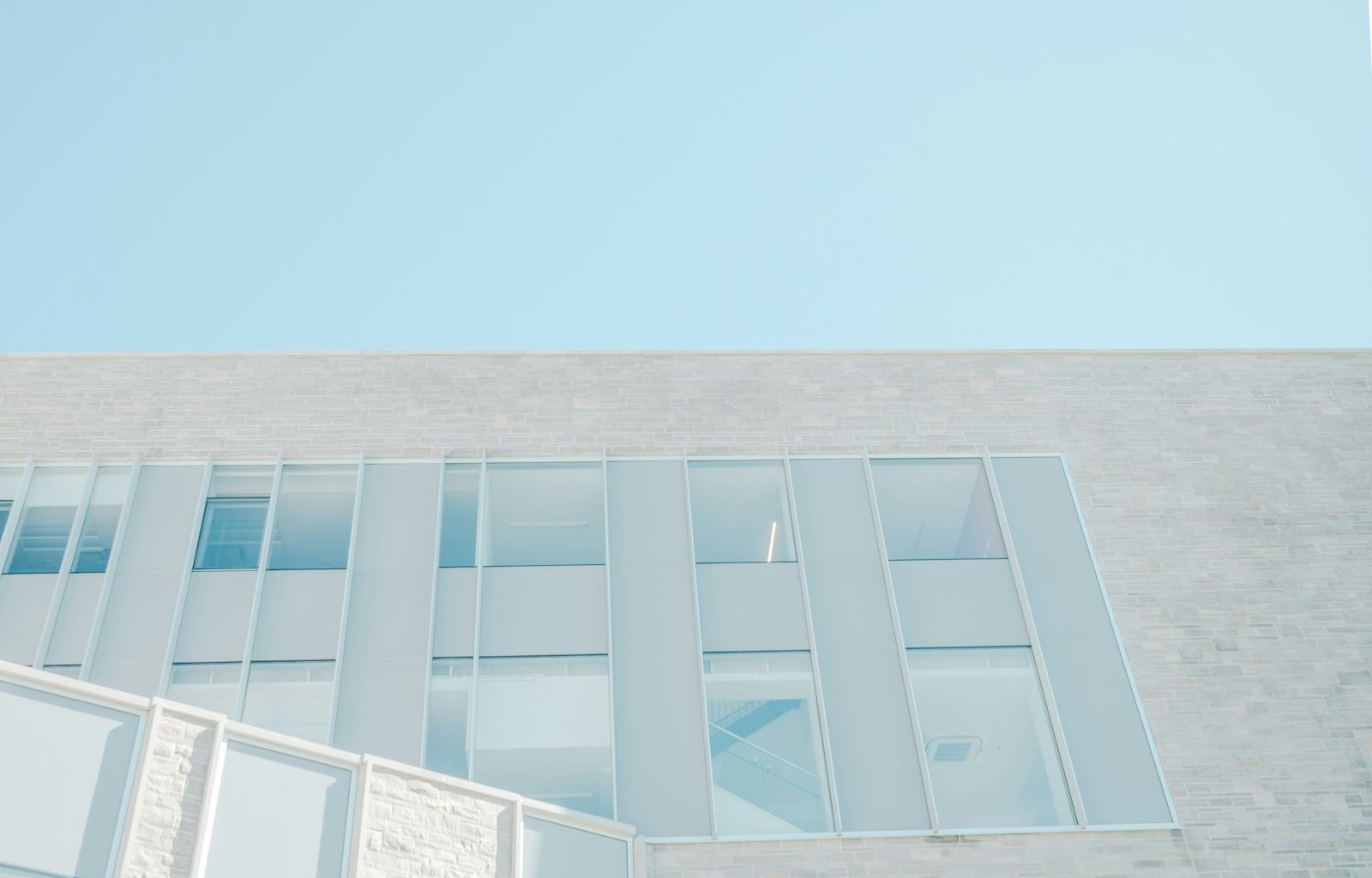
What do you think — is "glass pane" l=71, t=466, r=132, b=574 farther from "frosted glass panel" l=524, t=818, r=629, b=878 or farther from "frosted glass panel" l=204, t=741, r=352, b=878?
"frosted glass panel" l=524, t=818, r=629, b=878

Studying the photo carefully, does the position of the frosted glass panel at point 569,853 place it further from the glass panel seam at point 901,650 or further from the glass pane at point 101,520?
the glass pane at point 101,520

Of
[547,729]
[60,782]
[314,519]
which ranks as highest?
[314,519]

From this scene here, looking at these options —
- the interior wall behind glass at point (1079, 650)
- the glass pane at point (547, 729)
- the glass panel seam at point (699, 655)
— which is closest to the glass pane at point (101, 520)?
the glass pane at point (547, 729)

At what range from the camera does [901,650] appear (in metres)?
17.3

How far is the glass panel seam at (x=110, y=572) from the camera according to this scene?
1659 cm

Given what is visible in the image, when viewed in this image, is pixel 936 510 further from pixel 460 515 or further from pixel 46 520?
pixel 46 520

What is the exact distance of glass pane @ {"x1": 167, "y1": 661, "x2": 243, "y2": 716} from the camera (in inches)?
653

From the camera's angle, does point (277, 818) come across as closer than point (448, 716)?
Yes

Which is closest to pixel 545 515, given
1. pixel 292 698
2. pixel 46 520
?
pixel 292 698

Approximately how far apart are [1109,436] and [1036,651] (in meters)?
4.07

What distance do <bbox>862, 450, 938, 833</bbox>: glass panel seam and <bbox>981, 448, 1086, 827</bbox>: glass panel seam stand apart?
5.49 feet

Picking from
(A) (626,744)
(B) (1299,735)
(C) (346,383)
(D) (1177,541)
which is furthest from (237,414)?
(B) (1299,735)

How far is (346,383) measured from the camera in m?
19.6

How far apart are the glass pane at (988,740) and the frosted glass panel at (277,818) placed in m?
7.30
